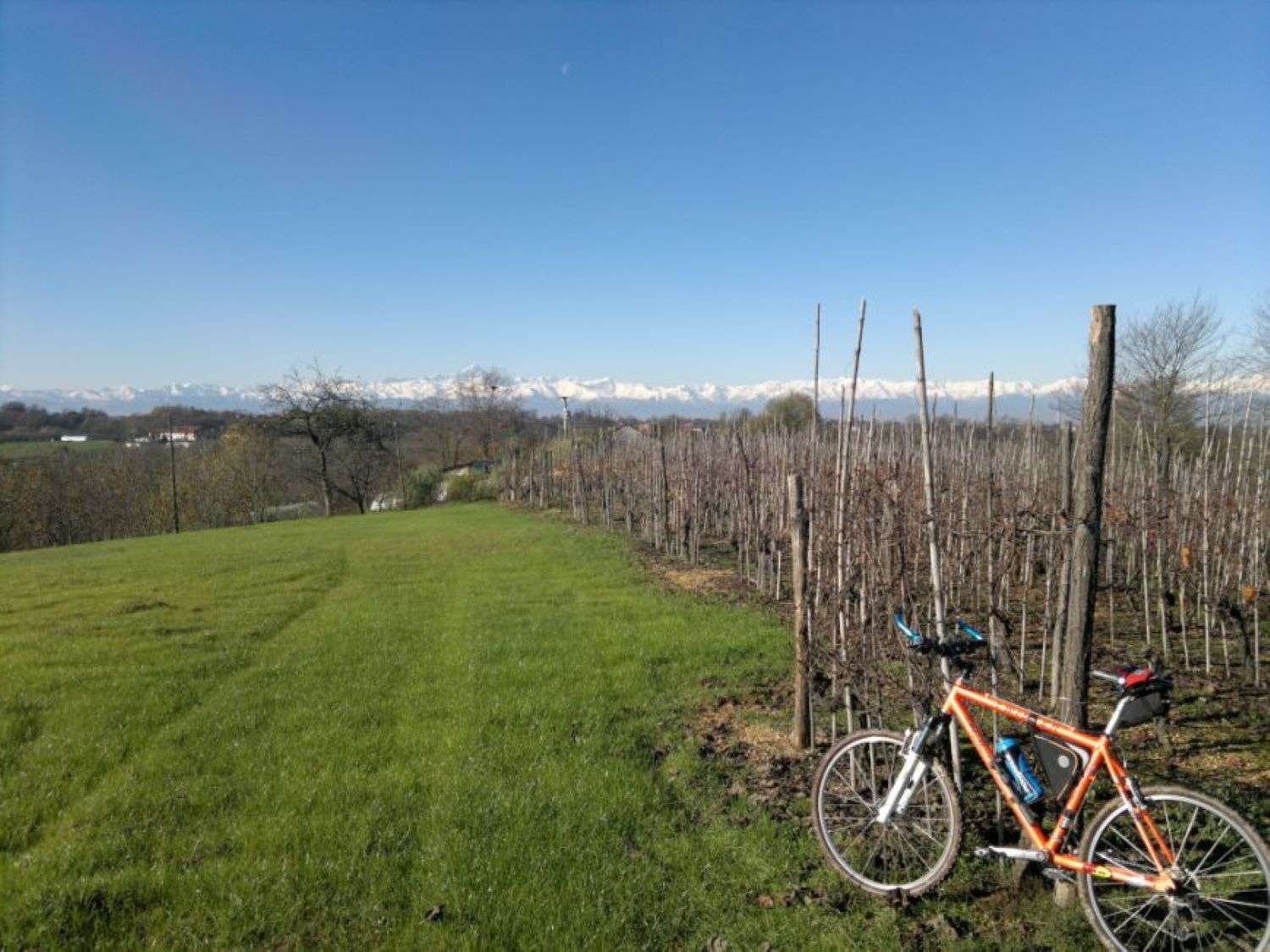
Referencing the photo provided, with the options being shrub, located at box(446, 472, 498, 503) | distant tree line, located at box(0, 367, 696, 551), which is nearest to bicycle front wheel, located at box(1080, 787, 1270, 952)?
distant tree line, located at box(0, 367, 696, 551)

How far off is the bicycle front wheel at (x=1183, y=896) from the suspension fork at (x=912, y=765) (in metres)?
0.56

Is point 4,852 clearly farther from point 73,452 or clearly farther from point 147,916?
point 73,452

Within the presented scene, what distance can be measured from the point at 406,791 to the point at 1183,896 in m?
3.41

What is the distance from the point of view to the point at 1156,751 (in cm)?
374

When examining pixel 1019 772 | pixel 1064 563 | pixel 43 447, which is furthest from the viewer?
pixel 43 447

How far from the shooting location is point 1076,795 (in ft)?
7.43

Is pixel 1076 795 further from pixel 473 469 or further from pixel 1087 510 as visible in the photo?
pixel 473 469

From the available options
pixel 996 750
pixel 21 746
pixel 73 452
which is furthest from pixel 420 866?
pixel 73 452

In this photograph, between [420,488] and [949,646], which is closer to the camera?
[949,646]

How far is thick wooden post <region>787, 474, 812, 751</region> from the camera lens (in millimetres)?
3834

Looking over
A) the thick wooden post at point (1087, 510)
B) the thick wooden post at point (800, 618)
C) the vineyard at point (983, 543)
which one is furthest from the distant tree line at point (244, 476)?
the thick wooden post at point (1087, 510)

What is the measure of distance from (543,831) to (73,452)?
3330 cm

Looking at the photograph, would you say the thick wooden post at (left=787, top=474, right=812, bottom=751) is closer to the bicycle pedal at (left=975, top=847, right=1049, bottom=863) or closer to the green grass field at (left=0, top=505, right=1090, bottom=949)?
the green grass field at (left=0, top=505, right=1090, bottom=949)

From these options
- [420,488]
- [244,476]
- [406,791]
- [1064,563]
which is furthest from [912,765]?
[244,476]
